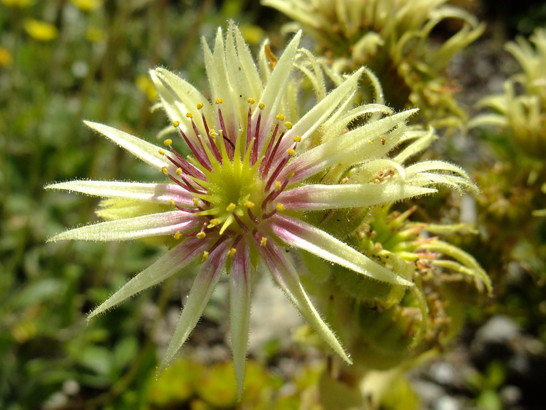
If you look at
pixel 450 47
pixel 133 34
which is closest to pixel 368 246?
pixel 450 47

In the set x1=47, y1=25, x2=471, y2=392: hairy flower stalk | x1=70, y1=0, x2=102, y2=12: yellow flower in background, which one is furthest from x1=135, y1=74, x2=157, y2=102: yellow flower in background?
x1=47, y1=25, x2=471, y2=392: hairy flower stalk

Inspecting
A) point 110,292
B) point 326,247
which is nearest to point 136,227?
point 326,247

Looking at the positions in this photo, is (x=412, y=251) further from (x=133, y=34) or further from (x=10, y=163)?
(x=133, y=34)

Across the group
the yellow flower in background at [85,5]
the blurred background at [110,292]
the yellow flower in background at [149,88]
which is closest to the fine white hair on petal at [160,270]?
the blurred background at [110,292]

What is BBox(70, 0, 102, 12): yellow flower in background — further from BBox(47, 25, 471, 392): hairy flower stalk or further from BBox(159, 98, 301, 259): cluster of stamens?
BBox(159, 98, 301, 259): cluster of stamens

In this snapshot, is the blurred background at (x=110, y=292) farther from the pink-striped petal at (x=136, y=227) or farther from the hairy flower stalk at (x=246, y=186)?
the pink-striped petal at (x=136, y=227)

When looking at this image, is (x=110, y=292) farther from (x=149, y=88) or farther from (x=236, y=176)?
(x=236, y=176)
